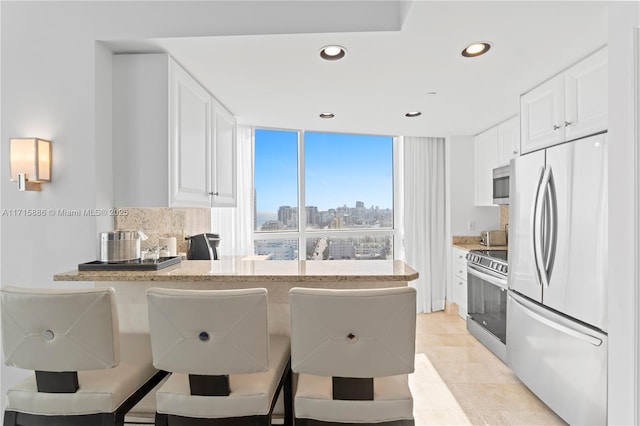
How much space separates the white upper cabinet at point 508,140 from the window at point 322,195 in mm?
1467

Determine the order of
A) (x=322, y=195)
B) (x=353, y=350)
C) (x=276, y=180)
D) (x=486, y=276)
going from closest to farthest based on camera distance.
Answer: (x=353, y=350), (x=486, y=276), (x=276, y=180), (x=322, y=195)

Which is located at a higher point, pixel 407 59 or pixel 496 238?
pixel 407 59

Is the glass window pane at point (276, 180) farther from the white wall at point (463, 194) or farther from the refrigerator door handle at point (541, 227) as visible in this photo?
the refrigerator door handle at point (541, 227)

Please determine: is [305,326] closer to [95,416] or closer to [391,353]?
[391,353]

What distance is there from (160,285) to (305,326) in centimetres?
104

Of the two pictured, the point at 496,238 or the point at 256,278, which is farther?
the point at 496,238

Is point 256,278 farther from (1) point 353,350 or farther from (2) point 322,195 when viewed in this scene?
(2) point 322,195

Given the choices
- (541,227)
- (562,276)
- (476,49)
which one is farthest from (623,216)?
(476,49)

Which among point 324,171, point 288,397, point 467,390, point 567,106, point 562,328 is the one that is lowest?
point 467,390

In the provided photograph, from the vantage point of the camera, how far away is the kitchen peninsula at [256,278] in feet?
5.45

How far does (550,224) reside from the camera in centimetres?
235

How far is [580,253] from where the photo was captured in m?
2.09

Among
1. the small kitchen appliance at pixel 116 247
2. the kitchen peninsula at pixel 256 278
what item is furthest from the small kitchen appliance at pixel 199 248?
the small kitchen appliance at pixel 116 247

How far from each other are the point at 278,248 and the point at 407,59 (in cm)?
296
